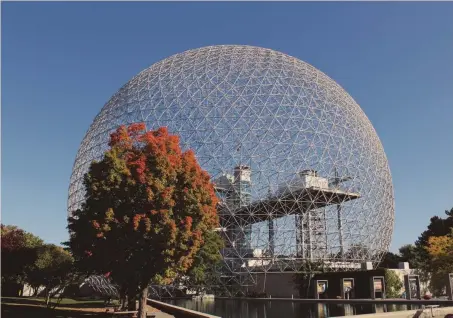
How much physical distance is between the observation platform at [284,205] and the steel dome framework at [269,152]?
0.34 ft

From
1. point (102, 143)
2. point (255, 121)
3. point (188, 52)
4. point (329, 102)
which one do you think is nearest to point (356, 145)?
point (329, 102)

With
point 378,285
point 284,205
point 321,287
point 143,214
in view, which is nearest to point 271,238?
point 284,205

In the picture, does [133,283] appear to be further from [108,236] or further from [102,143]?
[102,143]

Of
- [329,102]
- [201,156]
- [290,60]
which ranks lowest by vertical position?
[201,156]

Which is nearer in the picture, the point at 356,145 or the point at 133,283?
the point at 133,283

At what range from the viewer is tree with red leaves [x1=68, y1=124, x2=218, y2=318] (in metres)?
16.6

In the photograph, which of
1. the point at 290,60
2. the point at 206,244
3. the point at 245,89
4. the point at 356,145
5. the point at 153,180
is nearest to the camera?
the point at 153,180

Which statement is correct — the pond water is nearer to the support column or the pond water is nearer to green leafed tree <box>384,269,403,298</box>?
the support column

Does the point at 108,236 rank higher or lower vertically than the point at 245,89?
lower

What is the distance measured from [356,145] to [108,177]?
27.6 metres

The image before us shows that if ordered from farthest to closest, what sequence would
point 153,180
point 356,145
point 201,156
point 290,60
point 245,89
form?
point 290,60, point 356,145, point 245,89, point 201,156, point 153,180

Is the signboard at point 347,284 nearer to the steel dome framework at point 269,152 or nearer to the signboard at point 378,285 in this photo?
the signboard at point 378,285

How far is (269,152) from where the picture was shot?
34.3 metres

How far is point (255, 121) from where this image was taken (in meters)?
35.0
